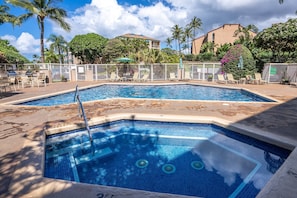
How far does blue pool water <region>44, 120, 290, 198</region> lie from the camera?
10.7 ft

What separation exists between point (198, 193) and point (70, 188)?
75.8 inches

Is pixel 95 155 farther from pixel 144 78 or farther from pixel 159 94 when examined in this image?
pixel 144 78

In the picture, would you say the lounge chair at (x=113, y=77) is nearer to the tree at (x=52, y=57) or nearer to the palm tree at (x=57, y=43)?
the palm tree at (x=57, y=43)

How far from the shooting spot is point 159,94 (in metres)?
12.2

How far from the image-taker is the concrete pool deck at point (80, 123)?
230cm

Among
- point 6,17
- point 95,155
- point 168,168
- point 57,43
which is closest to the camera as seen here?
point 168,168

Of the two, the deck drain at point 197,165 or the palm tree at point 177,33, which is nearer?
the deck drain at point 197,165

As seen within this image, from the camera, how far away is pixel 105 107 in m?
7.25

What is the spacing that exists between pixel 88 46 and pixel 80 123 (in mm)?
32001

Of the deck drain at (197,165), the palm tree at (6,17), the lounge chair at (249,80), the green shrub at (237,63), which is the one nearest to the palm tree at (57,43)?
the palm tree at (6,17)

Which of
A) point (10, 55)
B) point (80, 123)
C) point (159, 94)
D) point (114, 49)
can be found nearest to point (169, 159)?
point (80, 123)

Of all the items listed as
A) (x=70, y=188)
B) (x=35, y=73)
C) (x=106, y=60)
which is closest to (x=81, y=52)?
(x=106, y=60)

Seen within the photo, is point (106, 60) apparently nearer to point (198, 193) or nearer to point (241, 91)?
point (241, 91)

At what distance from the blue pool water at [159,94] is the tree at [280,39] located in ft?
27.4
